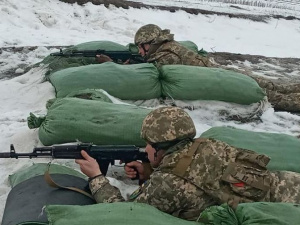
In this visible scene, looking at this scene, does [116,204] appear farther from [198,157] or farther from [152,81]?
[152,81]

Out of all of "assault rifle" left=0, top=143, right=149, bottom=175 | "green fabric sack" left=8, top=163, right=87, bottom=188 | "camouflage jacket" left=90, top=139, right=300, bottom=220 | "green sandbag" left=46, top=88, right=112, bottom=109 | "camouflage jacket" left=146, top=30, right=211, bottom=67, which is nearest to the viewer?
"camouflage jacket" left=90, top=139, right=300, bottom=220

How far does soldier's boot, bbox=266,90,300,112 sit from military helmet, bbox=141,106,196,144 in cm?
308

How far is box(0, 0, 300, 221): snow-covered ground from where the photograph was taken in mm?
4180

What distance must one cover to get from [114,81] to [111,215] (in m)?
2.44

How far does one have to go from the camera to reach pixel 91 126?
10.5 ft

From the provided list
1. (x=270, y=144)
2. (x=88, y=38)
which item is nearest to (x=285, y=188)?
(x=270, y=144)

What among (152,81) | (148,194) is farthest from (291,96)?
(148,194)

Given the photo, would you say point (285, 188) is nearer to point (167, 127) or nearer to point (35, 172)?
point (167, 127)

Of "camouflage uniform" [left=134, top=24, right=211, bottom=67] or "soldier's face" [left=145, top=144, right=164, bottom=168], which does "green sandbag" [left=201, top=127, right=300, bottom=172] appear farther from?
"camouflage uniform" [left=134, top=24, right=211, bottom=67]

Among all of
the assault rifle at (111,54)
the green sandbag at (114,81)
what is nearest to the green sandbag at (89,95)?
the green sandbag at (114,81)

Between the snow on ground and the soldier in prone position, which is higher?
the soldier in prone position

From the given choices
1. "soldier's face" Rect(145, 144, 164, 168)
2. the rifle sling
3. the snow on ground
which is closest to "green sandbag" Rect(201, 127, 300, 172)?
"soldier's face" Rect(145, 144, 164, 168)

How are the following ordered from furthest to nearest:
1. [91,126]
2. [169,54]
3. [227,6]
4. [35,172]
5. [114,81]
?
1. [227,6]
2. [169,54]
3. [114,81]
4. [91,126]
5. [35,172]

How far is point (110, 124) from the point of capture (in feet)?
10.5
